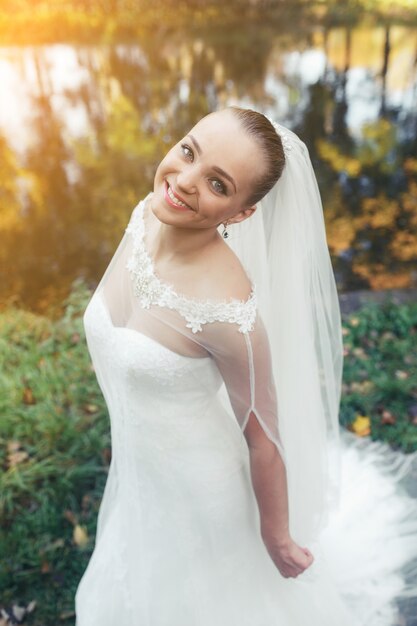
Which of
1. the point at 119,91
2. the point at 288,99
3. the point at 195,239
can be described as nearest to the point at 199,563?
the point at 195,239

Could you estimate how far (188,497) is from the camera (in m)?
2.00

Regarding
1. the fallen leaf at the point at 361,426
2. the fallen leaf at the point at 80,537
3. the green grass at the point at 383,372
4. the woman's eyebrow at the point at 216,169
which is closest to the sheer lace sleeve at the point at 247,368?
the woman's eyebrow at the point at 216,169

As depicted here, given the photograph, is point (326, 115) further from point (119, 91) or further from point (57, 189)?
point (57, 189)

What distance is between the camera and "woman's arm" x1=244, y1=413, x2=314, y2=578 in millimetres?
1774

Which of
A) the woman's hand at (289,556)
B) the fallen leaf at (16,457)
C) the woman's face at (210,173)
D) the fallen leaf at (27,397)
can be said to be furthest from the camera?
the fallen leaf at (27,397)

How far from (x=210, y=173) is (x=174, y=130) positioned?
7.69 meters

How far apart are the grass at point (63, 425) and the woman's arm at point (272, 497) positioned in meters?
1.29

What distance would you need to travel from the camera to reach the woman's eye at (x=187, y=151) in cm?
152

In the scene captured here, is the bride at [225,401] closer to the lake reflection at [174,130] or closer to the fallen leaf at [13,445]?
the fallen leaf at [13,445]

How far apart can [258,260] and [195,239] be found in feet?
1.38

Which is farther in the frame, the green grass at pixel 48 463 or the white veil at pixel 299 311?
the green grass at pixel 48 463

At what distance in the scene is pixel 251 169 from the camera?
148 centimetres

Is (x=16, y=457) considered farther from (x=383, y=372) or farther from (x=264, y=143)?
(x=264, y=143)

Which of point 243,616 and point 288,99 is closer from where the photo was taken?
point 243,616
